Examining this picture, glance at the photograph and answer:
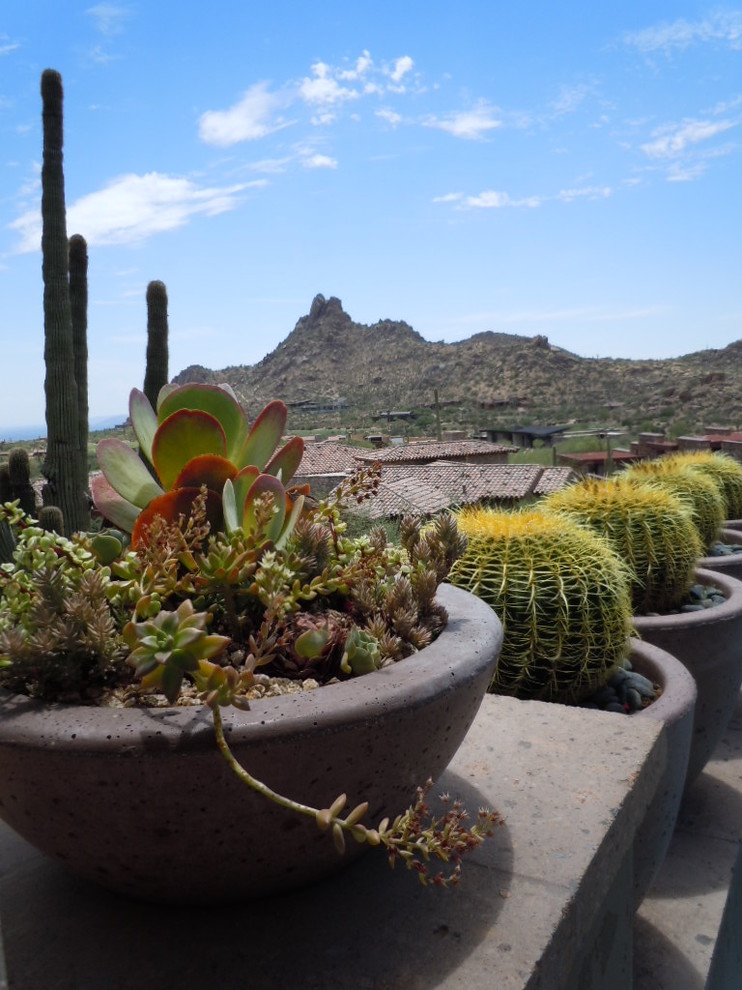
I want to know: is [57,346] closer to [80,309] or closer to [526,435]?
[80,309]

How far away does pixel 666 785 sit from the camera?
96.3 inches

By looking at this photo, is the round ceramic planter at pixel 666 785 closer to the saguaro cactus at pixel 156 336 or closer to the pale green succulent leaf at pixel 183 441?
the pale green succulent leaf at pixel 183 441

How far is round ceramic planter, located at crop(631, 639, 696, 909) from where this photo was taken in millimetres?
→ 2389

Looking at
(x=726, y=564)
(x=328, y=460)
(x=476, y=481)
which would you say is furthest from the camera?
(x=328, y=460)

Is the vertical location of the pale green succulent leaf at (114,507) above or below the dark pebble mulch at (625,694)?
above

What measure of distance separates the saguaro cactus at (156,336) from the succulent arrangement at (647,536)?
730 centimetres

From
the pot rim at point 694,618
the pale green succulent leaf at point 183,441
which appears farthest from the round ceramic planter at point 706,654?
the pale green succulent leaf at point 183,441

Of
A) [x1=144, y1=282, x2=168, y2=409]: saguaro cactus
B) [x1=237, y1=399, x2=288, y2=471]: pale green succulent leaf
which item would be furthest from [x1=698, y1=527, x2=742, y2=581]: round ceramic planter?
[x1=144, y1=282, x2=168, y2=409]: saguaro cactus

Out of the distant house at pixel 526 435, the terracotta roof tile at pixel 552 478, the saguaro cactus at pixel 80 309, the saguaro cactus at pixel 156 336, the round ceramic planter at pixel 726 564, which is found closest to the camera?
the round ceramic planter at pixel 726 564

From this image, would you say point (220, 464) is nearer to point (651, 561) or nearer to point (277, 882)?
point (277, 882)

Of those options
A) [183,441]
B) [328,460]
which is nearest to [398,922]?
[183,441]

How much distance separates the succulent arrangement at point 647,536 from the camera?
3.71 meters

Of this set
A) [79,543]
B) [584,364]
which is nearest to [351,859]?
[79,543]

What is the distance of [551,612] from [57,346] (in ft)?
27.5
